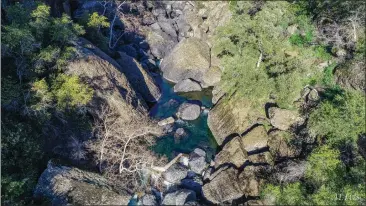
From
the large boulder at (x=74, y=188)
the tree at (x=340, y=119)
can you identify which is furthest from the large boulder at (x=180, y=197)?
the tree at (x=340, y=119)

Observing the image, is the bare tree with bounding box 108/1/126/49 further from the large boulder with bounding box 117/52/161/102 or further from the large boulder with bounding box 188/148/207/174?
the large boulder with bounding box 188/148/207/174

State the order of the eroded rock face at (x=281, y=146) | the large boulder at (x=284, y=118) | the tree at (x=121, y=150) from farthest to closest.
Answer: the large boulder at (x=284, y=118) < the tree at (x=121, y=150) < the eroded rock face at (x=281, y=146)

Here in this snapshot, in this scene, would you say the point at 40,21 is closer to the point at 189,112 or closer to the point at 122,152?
the point at 122,152

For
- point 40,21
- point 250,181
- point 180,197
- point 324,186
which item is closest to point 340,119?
point 324,186

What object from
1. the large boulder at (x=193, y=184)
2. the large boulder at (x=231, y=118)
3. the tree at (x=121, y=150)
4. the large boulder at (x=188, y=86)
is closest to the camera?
the tree at (x=121, y=150)

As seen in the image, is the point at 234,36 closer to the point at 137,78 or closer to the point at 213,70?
the point at 213,70

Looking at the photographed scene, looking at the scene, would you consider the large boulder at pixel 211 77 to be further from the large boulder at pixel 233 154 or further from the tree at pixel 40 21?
the tree at pixel 40 21
